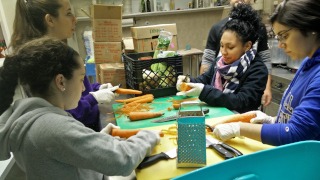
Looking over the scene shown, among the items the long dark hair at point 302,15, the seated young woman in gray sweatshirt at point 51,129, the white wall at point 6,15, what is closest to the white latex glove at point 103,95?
the seated young woman in gray sweatshirt at point 51,129

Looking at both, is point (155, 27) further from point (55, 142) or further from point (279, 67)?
point (55, 142)

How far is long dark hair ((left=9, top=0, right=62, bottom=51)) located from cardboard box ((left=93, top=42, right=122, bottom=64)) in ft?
2.53

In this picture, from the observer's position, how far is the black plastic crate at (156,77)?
176 cm

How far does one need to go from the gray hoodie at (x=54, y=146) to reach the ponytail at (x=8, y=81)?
0.21ft

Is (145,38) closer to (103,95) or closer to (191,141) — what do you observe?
(103,95)

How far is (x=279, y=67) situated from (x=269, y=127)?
7.70ft

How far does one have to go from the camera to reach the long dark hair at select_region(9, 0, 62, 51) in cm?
142

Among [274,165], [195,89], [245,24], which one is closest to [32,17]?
[195,89]

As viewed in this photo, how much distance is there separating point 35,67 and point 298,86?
1129 millimetres

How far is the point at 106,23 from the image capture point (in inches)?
94.1

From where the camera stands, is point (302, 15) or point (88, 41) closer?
point (302, 15)

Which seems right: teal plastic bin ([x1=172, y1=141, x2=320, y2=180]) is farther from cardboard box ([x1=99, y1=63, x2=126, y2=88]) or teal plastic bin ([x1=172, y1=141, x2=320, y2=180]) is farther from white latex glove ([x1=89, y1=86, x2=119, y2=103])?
cardboard box ([x1=99, y1=63, x2=126, y2=88])

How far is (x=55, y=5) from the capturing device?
5.31 feet

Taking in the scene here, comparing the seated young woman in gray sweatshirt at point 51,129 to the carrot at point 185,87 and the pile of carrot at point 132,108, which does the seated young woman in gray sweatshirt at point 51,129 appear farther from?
the carrot at point 185,87
